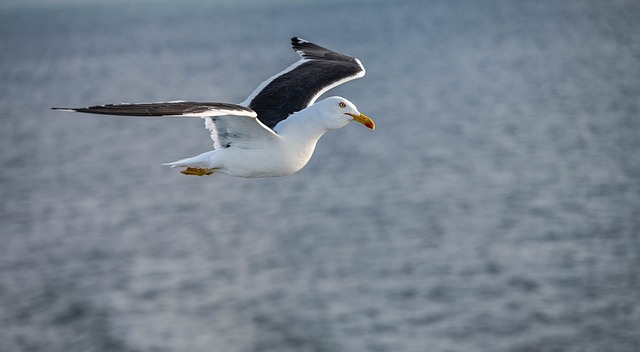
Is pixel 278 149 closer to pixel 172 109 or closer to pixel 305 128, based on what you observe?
pixel 305 128

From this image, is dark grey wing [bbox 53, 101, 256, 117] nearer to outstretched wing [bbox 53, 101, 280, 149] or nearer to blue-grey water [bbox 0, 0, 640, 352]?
outstretched wing [bbox 53, 101, 280, 149]

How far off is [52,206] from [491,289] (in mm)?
36387

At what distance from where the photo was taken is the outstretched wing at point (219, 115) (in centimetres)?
978

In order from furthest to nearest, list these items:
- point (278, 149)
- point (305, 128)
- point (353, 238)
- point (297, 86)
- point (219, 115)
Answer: point (353, 238)
point (297, 86)
point (305, 128)
point (278, 149)
point (219, 115)

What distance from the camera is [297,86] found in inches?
563

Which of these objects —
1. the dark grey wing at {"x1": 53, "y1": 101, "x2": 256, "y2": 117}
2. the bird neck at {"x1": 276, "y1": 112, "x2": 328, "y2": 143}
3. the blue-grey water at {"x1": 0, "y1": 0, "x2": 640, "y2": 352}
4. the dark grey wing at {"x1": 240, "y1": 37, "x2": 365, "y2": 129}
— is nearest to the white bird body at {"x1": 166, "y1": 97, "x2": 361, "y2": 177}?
the bird neck at {"x1": 276, "y1": 112, "x2": 328, "y2": 143}

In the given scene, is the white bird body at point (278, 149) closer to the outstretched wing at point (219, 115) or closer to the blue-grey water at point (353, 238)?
the outstretched wing at point (219, 115)

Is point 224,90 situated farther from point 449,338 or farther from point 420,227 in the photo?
point 449,338

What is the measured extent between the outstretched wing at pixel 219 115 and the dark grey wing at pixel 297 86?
1096mm

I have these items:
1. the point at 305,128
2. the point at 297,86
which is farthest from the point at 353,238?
the point at 305,128

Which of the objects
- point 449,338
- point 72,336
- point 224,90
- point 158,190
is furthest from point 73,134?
point 449,338

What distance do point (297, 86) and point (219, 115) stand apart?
3.88 meters

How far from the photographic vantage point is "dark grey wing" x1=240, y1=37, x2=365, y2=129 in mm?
13781

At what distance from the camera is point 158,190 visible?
68.1 metres
